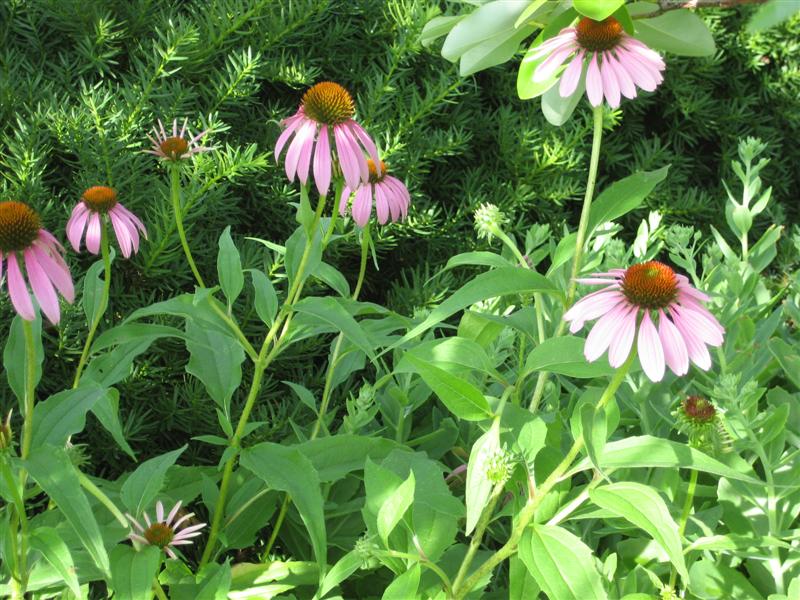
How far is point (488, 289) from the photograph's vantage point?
3.04 ft

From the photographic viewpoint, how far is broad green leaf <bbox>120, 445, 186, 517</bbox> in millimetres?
988

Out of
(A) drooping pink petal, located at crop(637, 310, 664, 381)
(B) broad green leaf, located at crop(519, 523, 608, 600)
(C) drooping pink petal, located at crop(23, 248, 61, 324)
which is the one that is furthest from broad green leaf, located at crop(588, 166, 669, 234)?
(C) drooping pink petal, located at crop(23, 248, 61, 324)

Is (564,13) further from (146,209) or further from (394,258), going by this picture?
(394,258)

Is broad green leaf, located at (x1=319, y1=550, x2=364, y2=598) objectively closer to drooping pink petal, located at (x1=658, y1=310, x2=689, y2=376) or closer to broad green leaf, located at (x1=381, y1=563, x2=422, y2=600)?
broad green leaf, located at (x1=381, y1=563, x2=422, y2=600)

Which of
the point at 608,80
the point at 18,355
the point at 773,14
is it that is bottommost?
the point at 18,355

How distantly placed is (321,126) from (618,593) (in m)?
0.64

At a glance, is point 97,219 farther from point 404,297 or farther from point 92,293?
point 404,297

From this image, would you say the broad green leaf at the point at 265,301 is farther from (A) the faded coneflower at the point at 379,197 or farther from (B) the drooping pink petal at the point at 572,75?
(B) the drooping pink petal at the point at 572,75

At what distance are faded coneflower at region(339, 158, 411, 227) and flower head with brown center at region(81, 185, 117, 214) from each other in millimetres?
291

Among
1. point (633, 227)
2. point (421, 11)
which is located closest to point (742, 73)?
point (633, 227)

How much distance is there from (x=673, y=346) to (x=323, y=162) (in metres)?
0.42

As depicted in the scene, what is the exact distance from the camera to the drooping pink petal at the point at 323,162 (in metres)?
0.98

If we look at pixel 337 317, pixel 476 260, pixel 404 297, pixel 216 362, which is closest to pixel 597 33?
pixel 476 260

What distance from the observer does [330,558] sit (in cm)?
131
